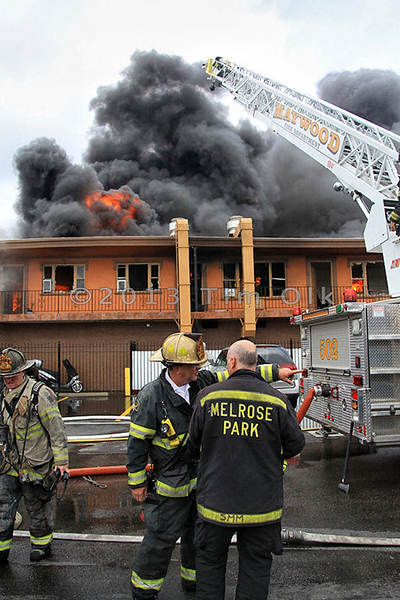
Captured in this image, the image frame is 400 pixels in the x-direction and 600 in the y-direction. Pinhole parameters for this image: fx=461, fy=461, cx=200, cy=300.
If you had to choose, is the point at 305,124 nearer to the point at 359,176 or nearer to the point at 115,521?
the point at 359,176

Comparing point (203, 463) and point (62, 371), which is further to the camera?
point (62, 371)

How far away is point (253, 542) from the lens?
7.43 feet

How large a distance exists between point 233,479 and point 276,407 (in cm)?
41

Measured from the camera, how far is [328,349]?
6.00 m

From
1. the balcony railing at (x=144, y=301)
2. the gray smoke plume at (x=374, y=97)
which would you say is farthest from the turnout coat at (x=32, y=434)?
the gray smoke plume at (x=374, y=97)

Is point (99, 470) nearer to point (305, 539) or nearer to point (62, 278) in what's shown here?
point (305, 539)

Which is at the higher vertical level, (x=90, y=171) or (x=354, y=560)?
(x=90, y=171)

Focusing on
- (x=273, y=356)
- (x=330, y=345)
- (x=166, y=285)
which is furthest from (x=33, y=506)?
(x=166, y=285)

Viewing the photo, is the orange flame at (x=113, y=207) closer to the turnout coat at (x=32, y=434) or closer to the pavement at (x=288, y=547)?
the pavement at (x=288, y=547)

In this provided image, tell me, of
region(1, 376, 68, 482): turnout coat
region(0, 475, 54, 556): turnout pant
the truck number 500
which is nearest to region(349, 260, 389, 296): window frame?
the truck number 500

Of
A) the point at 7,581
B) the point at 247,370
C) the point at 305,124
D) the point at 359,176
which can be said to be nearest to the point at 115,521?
the point at 7,581

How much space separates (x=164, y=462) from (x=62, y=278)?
16530 millimetres

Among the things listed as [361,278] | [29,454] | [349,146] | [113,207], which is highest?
[113,207]

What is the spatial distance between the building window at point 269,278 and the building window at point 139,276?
13.5 feet
